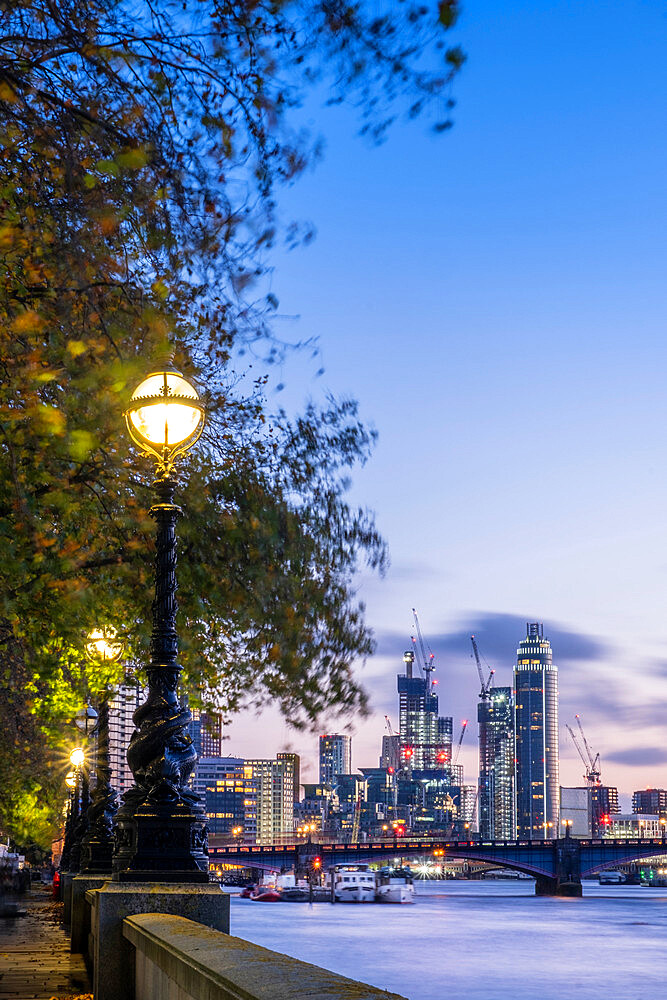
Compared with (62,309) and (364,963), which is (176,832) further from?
(364,963)

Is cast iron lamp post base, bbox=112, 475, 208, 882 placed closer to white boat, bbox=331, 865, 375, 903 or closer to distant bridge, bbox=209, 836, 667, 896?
distant bridge, bbox=209, 836, 667, 896

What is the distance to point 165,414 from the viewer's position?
11.6 meters

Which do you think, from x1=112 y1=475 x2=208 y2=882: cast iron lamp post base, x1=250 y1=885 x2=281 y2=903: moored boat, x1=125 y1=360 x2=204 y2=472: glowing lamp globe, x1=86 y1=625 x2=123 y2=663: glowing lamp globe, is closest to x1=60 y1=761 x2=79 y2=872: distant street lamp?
x1=86 y1=625 x2=123 y2=663: glowing lamp globe

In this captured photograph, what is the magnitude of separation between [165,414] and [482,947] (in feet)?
361

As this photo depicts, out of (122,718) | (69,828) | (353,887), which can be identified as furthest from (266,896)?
(69,828)

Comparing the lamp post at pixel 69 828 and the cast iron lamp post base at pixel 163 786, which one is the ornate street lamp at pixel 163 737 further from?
the lamp post at pixel 69 828

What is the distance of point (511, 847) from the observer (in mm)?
164125

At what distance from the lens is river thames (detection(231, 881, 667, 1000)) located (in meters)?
85.6

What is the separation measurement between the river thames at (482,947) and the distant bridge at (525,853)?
554 centimetres

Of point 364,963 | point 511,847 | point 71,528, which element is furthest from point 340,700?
point 511,847

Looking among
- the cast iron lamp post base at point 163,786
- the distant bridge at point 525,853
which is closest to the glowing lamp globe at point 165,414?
the cast iron lamp post base at point 163,786

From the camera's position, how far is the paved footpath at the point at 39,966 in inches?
513

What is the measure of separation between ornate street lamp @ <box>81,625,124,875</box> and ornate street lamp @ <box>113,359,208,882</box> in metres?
9.00

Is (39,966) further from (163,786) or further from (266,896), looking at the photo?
(266,896)
